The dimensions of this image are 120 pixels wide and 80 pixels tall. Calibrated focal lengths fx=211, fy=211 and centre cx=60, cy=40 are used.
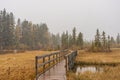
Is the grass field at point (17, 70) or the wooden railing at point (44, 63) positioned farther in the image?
the grass field at point (17, 70)

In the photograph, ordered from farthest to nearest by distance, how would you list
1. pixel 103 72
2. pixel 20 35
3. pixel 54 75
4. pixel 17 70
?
pixel 20 35 → pixel 103 72 → pixel 17 70 → pixel 54 75

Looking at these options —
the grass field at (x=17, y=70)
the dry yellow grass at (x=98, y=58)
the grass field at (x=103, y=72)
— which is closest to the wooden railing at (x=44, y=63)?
the grass field at (x=17, y=70)

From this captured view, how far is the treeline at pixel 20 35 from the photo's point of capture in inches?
2980

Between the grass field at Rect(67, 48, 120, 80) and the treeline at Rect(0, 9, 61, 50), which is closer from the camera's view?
the grass field at Rect(67, 48, 120, 80)

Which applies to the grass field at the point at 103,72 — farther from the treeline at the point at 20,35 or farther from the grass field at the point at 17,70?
the treeline at the point at 20,35

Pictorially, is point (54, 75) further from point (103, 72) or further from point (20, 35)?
point (20, 35)

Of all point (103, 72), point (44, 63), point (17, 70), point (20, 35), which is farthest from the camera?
point (20, 35)

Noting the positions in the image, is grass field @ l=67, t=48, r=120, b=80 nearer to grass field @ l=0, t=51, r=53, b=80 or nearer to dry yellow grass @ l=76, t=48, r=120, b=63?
dry yellow grass @ l=76, t=48, r=120, b=63

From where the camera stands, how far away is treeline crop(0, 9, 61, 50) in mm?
75688

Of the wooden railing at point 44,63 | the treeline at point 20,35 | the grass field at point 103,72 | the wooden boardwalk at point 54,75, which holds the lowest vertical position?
the grass field at point 103,72

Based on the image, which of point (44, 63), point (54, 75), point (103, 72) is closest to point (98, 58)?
point (103, 72)

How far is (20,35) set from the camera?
90.8 meters

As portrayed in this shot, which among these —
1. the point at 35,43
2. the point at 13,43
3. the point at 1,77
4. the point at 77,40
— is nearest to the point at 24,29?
the point at 35,43

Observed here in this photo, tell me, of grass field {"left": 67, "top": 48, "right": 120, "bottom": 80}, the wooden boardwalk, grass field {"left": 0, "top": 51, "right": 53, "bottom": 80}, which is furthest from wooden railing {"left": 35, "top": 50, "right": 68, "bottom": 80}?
grass field {"left": 67, "top": 48, "right": 120, "bottom": 80}
